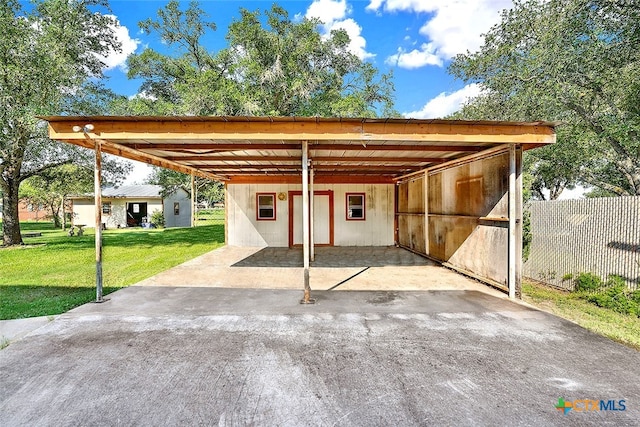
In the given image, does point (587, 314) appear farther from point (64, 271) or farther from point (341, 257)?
point (64, 271)

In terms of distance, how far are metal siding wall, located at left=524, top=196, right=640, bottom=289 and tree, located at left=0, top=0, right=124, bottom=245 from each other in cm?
1494

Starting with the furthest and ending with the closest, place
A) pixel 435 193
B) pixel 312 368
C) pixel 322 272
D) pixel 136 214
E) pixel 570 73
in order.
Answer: pixel 136 214, pixel 570 73, pixel 435 193, pixel 322 272, pixel 312 368

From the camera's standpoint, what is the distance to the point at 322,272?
7250 mm

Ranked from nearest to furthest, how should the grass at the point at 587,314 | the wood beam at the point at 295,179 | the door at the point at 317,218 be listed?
the grass at the point at 587,314 → the wood beam at the point at 295,179 → the door at the point at 317,218

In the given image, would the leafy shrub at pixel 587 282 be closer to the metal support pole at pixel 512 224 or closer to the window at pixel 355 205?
the metal support pole at pixel 512 224

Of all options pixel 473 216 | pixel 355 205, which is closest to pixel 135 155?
pixel 473 216

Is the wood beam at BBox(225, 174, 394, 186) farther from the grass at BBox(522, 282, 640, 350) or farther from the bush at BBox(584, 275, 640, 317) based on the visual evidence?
the bush at BBox(584, 275, 640, 317)

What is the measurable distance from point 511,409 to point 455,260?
5.46m

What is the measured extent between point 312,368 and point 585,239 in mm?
5720

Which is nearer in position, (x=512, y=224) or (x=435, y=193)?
(x=512, y=224)

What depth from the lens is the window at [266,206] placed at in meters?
11.5

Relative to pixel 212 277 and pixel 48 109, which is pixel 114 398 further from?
pixel 48 109

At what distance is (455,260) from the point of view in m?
7.49

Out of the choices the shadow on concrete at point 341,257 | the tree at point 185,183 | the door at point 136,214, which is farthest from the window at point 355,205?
the door at point 136,214
